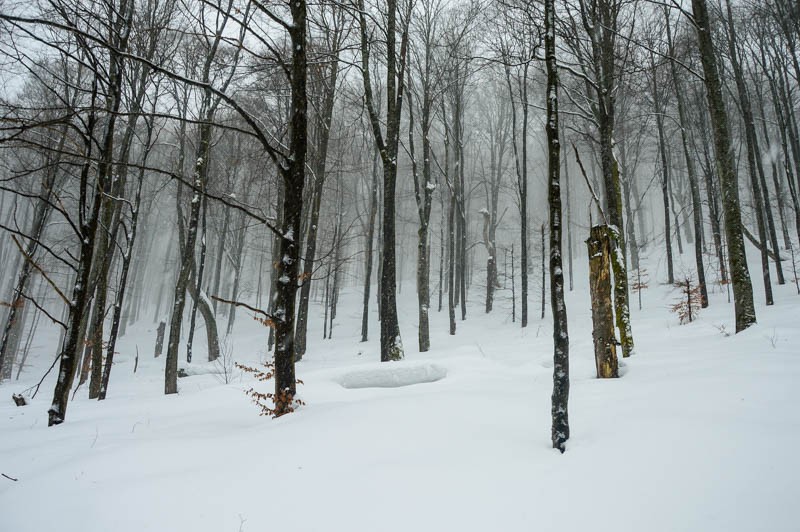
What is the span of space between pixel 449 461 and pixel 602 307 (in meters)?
3.60

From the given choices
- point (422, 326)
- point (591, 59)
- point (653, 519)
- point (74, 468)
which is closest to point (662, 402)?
point (653, 519)

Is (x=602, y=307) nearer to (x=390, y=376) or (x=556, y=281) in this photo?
(x=556, y=281)

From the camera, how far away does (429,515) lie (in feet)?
6.46

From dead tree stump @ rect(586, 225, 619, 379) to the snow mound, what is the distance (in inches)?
82.9

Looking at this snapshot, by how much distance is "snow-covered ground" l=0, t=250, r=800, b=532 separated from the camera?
1.94m

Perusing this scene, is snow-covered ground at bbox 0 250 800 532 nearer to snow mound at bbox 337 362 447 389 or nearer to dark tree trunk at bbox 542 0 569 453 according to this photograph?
dark tree trunk at bbox 542 0 569 453

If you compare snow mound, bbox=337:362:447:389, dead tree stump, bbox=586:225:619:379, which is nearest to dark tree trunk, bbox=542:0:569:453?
dead tree stump, bbox=586:225:619:379

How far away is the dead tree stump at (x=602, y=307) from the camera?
4.81 metres

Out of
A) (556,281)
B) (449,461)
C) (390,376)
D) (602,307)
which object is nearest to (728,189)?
(602,307)

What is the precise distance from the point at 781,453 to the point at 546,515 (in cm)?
151

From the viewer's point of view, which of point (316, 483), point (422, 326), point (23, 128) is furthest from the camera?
point (422, 326)

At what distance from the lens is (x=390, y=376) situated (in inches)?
205

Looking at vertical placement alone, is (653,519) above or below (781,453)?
below

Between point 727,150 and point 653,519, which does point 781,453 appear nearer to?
point 653,519
